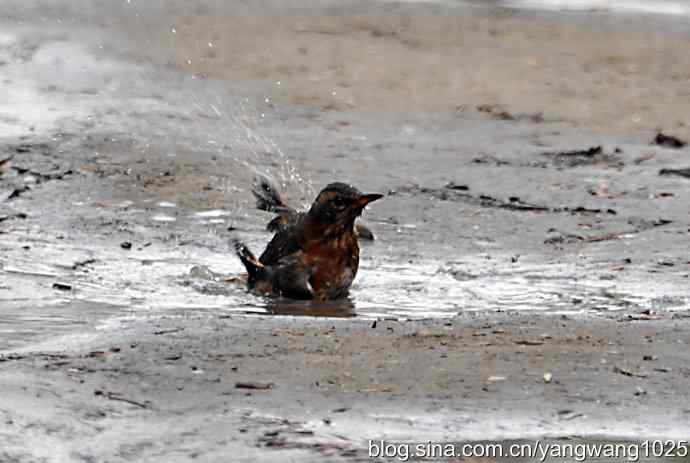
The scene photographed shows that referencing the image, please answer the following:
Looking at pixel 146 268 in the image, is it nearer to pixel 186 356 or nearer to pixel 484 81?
pixel 186 356

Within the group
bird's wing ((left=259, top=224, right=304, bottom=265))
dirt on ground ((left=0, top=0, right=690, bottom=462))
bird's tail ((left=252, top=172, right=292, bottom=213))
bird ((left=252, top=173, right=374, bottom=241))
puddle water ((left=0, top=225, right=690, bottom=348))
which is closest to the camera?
dirt on ground ((left=0, top=0, right=690, bottom=462))

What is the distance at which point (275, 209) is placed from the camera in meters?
10.4

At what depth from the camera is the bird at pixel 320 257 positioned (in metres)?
9.13

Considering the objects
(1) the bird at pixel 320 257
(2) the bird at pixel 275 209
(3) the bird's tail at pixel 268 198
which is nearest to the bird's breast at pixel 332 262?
(1) the bird at pixel 320 257

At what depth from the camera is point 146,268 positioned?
31.7 feet

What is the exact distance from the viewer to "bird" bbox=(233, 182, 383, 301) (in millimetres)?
9133

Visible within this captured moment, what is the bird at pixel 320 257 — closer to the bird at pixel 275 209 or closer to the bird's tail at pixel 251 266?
the bird's tail at pixel 251 266

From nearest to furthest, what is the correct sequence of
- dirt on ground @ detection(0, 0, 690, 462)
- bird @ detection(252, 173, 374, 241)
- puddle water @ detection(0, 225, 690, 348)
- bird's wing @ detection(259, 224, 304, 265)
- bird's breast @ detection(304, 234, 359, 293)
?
dirt on ground @ detection(0, 0, 690, 462), puddle water @ detection(0, 225, 690, 348), bird's breast @ detection(304, 234, 359, 293), bird's wing @ detection(259, 224, 304, 265), bird @ detection(252, 173, 374, 241)

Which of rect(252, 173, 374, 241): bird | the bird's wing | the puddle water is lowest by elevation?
the puddle water

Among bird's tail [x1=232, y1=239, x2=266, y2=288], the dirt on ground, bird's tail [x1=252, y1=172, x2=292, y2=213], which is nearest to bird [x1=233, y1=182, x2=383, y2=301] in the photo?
bird's tail [x1=232, y1=239, x2=266, y2=288]

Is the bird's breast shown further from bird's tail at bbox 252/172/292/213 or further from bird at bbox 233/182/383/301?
bird's tail at bbox 252/172/292/213

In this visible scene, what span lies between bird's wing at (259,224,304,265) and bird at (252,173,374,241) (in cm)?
11

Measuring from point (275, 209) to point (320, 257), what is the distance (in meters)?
1.27

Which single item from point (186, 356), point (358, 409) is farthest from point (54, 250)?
point (358, 409)
